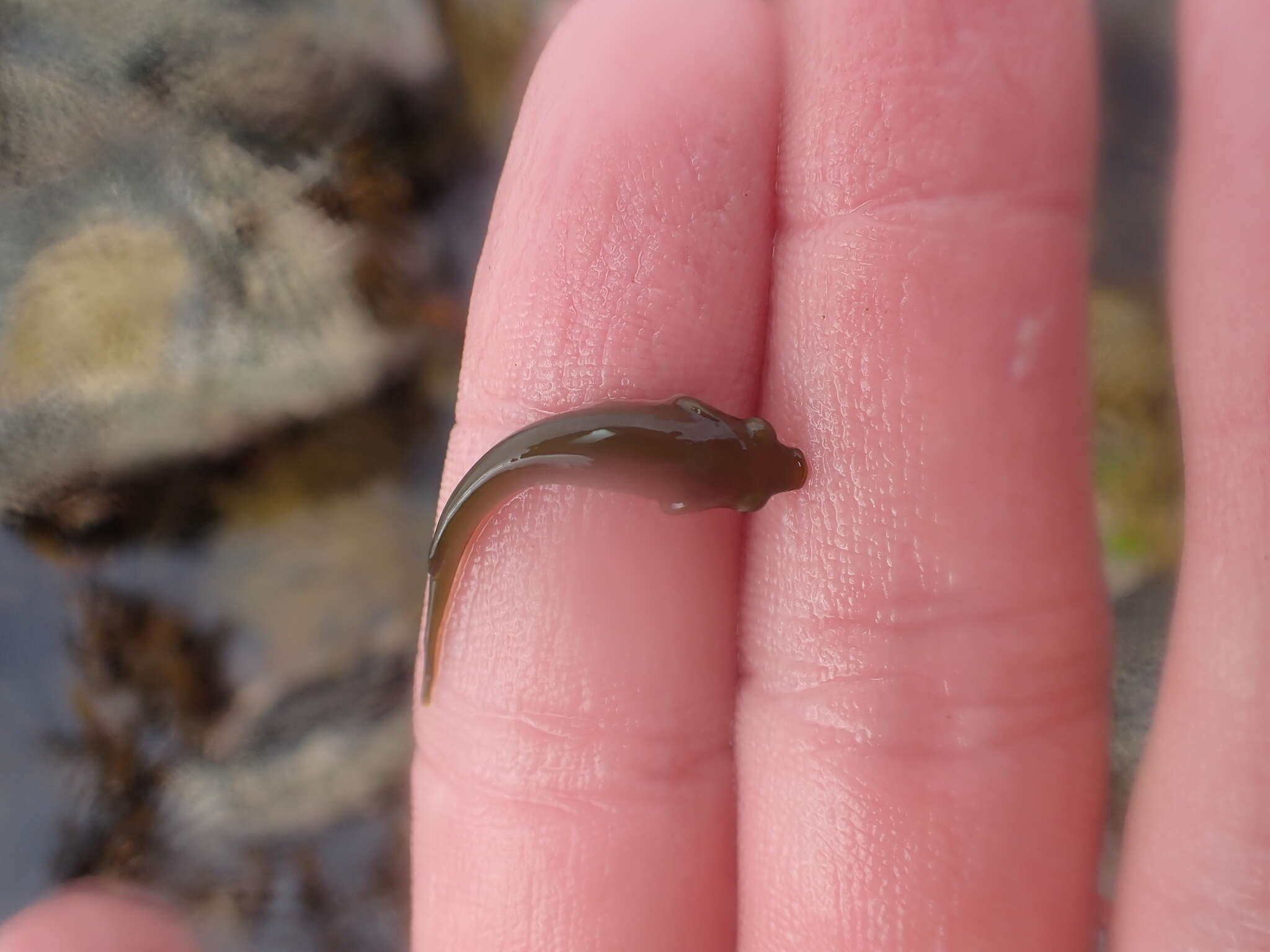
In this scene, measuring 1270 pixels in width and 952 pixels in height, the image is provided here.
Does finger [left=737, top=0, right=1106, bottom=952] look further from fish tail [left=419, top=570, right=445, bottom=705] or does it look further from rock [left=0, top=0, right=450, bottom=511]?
rock [left=0, top=0, right=450, bottom=511]

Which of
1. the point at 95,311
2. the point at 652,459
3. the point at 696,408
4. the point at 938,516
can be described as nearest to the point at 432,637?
the point at 652,459

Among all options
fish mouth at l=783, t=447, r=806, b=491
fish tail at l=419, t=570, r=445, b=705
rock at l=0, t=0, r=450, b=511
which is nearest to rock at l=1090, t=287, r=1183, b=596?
fish mouth at l=783, t=447, r=806, b=491

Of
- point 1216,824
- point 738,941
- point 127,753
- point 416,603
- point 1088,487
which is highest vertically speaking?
point 1088,487

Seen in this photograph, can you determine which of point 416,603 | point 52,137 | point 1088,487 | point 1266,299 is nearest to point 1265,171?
point 1266,299

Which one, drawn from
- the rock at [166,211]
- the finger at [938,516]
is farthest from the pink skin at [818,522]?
the rock at [166,211]

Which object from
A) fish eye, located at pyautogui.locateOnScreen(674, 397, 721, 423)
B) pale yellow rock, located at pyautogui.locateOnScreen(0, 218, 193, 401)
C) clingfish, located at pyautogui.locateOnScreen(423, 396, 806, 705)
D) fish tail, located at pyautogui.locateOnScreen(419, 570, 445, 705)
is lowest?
fish tail, located at pyautogui.locateOnScreen(419, 570, 445, 705)

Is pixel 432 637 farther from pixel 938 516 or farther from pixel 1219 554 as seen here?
pixel 1219 554

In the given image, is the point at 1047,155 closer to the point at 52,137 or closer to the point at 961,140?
the point at 961,140
